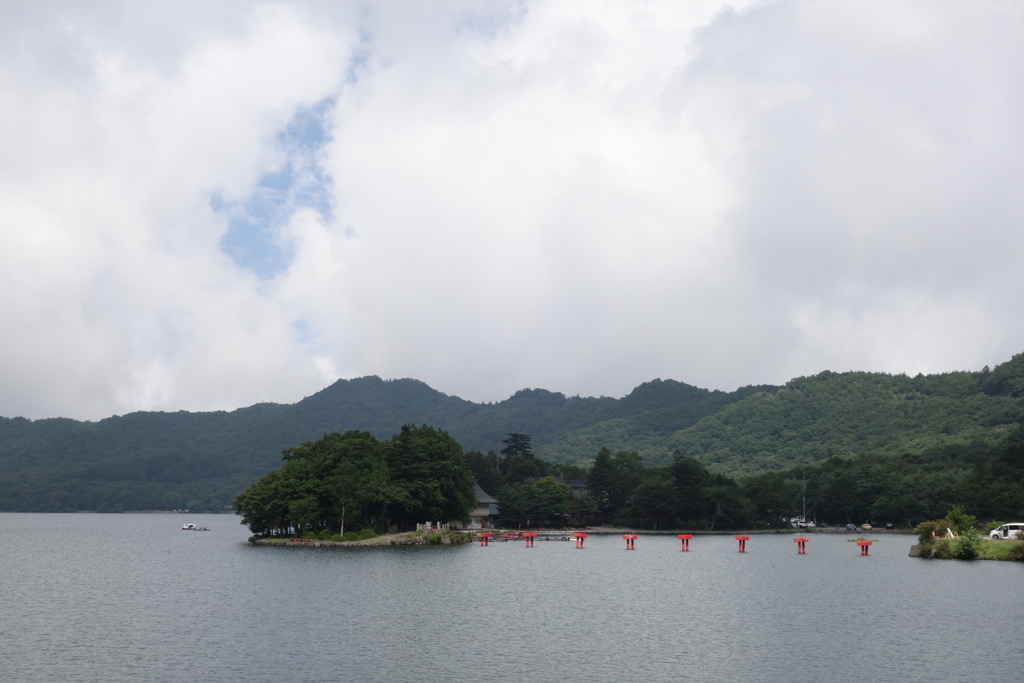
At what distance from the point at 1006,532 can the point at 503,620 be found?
207 feet

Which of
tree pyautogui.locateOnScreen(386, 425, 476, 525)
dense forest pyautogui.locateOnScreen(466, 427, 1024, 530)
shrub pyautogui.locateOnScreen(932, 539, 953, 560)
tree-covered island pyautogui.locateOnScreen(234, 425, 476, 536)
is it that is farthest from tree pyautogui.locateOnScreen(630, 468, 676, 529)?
shrub pyautogui.locateOnScreen(932, 539, 953, 560)

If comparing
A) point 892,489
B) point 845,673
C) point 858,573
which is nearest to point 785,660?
point 845,673

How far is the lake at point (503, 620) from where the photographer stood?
32125 millimetres

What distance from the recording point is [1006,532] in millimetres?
84125

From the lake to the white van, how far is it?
33.7ft

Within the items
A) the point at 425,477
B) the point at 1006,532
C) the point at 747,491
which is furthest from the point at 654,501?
the point at 1006,532

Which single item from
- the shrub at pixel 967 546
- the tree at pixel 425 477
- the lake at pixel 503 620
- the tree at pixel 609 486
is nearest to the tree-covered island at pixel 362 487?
the tree at pixel 425 477

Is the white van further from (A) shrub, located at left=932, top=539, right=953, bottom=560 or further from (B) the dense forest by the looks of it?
(B) the dense forest

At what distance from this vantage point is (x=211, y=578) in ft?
201

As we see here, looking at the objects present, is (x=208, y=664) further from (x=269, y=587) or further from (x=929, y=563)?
(x=929, y=563)

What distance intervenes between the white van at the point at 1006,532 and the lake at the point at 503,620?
33.7ft

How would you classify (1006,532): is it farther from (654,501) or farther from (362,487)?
(362,487)

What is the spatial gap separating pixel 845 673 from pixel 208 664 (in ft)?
75.5

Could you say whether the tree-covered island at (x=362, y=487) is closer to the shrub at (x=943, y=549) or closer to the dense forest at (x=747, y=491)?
the dense forest at (x=747, y=491)
